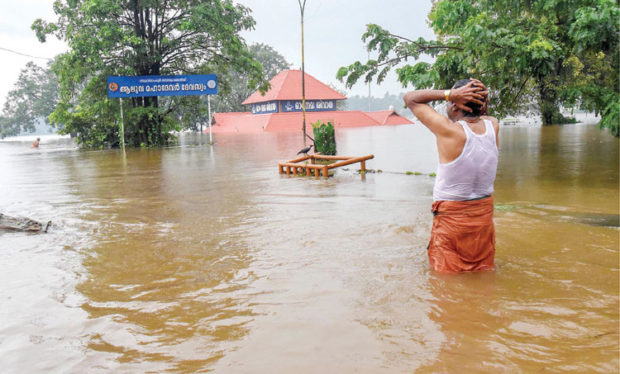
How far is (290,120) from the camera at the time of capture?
43.9 metres

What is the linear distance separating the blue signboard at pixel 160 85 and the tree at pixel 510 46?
51.8 feet

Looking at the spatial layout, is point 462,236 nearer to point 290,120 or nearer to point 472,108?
point 472,108

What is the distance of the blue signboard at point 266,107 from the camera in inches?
1811

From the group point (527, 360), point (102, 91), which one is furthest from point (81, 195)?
point (102, 91)

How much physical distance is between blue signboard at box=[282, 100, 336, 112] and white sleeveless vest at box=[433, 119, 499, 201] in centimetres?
4309

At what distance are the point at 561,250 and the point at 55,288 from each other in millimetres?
4763

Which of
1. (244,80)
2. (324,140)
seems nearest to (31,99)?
(244,80)

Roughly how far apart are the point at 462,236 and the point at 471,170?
528 mm

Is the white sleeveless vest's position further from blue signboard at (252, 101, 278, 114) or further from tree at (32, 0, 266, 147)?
blue signboard at (252, 101, 278, 114)

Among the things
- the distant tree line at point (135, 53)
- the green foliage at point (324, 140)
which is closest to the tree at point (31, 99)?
the distant tree line at point (135, 53)

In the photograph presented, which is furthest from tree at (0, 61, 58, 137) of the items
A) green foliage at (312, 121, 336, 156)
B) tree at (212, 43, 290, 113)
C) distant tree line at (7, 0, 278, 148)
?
green foliage at (312, 121, 336, 156)

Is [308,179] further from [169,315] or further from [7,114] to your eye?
[7,114]

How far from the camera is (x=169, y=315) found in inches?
139

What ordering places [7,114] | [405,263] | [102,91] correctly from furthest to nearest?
[7,114]
[102,91]
[405,263]
